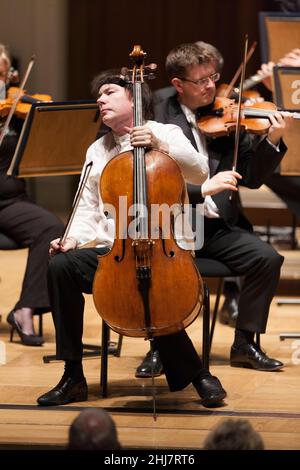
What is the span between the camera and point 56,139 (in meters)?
3.54

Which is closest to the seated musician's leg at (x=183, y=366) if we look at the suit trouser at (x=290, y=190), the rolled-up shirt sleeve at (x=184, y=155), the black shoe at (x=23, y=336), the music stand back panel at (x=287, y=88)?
the rolled-up shirt sleeve at (x=184, y=155)

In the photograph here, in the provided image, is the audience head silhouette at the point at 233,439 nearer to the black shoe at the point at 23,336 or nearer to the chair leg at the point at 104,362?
the chair leg at the point at 104,362

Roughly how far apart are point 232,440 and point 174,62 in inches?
79.8

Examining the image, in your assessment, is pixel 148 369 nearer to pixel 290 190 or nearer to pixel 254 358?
pixel 254 358

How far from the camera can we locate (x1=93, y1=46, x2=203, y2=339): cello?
8.91 ft

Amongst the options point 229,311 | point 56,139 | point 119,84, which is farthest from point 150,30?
point 119,84

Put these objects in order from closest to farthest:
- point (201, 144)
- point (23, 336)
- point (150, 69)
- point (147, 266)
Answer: point (147, 266) < point (150, 69) < point (201, 144) < point (23, 336)

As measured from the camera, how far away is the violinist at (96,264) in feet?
9.57

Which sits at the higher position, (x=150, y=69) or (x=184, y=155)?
(x=150, y=69)

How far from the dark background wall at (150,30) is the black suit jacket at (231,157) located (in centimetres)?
346

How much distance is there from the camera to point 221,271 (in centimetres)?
331

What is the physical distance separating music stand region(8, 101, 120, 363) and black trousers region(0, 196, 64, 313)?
0.92ft

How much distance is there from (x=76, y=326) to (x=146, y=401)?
12.5 inches

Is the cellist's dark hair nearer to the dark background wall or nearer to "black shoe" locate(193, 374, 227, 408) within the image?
"black shoe" locate(193, 374, 227, 408)
